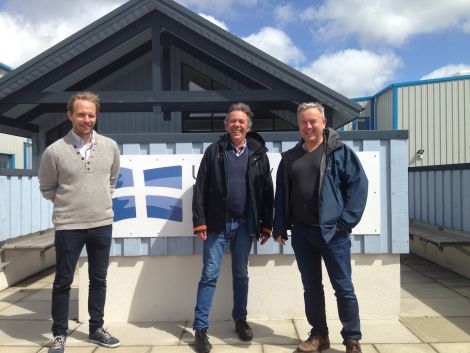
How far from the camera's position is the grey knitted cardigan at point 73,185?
324 centimetres

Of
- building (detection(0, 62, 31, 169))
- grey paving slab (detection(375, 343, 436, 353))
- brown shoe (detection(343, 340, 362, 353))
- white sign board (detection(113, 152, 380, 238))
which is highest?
building (detection(0, 62, 31, 169))

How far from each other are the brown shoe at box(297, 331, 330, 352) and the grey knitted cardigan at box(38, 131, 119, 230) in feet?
5.90

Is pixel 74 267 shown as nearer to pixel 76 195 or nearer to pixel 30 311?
pixel 76 195

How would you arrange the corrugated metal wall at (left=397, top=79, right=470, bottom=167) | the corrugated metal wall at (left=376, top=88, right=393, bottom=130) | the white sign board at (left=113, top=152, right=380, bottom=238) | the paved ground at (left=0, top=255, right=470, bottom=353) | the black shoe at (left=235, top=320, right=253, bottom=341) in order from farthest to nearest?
the corrugated metal wall at (left=376, top=88, right=393, bottom=130)
the corrugated metal wall at (left=397, top=79, right=470, bottom=167)
the white sign board at (left=113, top=152, right=380, bottom=238)
the black shoe at (left=235, top=320, right=253, bottom=341)
the paved ground at (left=0, top=255, right=470, bottom=353)

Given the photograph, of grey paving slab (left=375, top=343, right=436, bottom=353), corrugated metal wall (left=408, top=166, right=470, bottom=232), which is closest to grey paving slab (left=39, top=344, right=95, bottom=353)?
grey paving slab (left=375, top=343, right=436, bottom=353)

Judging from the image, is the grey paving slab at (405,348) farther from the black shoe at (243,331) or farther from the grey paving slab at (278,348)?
the black shoe at (243,331)

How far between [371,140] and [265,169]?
46.9 inches

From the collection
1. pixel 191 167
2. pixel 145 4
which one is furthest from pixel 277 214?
pixel 145 4

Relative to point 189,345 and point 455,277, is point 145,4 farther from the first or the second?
point 455,277

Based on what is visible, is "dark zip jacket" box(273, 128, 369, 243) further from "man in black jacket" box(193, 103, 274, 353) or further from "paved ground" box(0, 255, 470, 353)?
"paved ground" box(0, 255, 470, 353)

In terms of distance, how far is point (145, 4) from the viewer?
24.8 ft

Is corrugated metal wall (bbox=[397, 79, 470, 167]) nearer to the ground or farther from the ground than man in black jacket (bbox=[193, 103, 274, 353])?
farther from the ground

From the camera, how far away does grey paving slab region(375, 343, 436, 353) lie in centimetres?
338

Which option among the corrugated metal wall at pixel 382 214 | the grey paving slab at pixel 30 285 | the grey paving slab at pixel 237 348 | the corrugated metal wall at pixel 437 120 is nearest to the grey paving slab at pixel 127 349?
the grey paving slab at pixel 237 348
